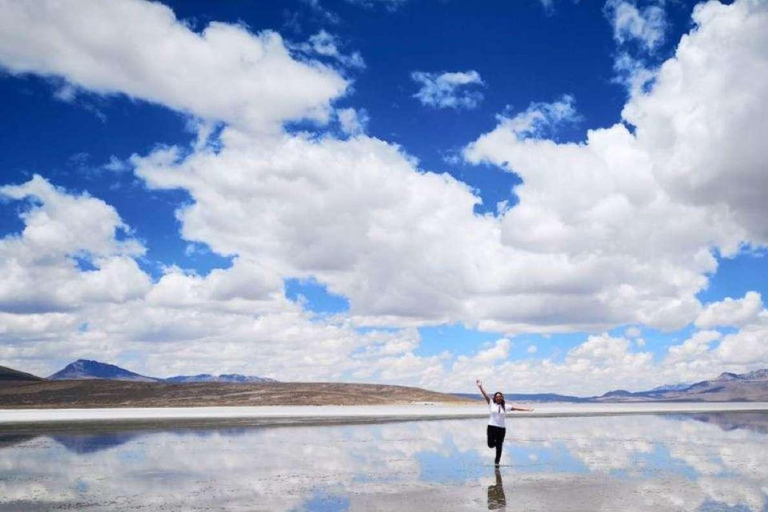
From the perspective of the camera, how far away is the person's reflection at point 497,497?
1353cm

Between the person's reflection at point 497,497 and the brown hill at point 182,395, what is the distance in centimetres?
7928

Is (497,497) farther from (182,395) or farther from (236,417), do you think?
(182,395)

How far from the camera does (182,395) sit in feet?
382

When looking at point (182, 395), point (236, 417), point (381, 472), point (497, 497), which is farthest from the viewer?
point (182, 395)

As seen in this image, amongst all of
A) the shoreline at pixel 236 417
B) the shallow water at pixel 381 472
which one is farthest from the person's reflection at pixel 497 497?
the shoreline at pixel 236 417

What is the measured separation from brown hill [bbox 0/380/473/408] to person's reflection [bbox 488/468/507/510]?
79276 millimetres

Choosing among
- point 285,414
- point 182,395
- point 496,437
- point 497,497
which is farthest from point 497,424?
point 182,395

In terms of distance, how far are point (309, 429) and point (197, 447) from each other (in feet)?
36.5

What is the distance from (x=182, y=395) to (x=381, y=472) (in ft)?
350

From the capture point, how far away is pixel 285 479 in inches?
679

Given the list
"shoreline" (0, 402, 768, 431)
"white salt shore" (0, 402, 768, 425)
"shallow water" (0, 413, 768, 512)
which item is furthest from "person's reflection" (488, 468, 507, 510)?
"white salt shore" (0, 402, 768, 425)

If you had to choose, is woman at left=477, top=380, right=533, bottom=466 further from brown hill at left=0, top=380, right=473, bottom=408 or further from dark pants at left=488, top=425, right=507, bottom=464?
brown hill at left=0, top=380, right=473, bottom=408

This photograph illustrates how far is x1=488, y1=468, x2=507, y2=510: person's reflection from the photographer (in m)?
13.5

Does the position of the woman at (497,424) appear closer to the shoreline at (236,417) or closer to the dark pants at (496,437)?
the dark pants at (496,437)
